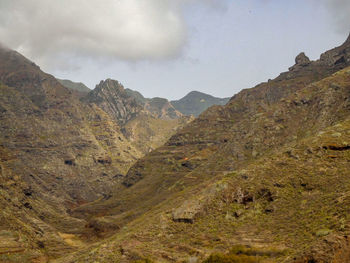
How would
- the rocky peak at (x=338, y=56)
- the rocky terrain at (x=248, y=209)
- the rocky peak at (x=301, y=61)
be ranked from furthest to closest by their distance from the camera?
1. the rocky peak at (x=301, y=61)
2. the rocky peak at (x=338, y=56)
3. the rocky terrain at (x=248, y=209)

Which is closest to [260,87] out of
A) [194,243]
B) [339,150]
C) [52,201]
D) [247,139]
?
[247,139]

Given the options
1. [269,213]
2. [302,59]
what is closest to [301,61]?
[302,59]

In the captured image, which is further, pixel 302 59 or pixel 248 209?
pixel 302 59

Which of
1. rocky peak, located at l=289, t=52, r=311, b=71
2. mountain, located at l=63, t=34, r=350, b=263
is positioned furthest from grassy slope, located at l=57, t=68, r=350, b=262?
rocky peak, located at l=289, t=52, r=311, b=71

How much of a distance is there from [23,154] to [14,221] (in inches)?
5297

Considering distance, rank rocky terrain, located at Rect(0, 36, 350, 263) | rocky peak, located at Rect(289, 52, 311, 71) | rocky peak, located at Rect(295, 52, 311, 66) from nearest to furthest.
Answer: rocky terrain, located at Rect(0, 36, 350, 263), rocky peak, located at Rect(289, 52, 311, 71), rocky peak, located at Rect(295, 52, 311, 66)

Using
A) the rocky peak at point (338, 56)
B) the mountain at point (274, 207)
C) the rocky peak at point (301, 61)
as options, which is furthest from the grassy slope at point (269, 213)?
the rocky peak at point (301, 61)

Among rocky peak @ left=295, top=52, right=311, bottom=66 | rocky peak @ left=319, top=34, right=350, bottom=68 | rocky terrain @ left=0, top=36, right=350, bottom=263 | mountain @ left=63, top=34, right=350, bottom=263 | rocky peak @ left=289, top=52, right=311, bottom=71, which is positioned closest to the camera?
mountain @ left=63, top=34, right=350, bottom=263

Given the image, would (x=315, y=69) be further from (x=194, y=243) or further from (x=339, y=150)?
(x=194, y=243)

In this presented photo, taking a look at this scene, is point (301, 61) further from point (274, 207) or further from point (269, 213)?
point (269, 213)

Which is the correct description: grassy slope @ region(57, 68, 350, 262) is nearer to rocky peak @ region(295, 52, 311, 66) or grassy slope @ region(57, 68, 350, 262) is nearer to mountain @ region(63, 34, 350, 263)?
mountain @ region(63, 34, 350, 263)

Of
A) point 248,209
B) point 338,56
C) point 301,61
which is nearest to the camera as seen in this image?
point 248,209

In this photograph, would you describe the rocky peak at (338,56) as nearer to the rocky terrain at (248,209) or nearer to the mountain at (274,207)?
the rocky terrain at (248,209)

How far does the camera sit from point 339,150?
44.9 m
